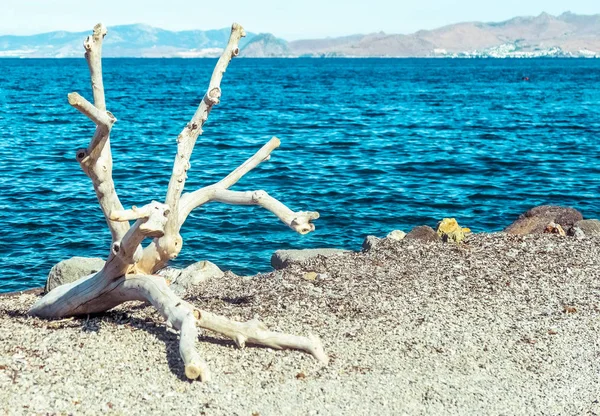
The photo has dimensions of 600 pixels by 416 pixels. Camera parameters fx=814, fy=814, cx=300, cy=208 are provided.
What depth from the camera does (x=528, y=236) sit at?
1584 centimetres

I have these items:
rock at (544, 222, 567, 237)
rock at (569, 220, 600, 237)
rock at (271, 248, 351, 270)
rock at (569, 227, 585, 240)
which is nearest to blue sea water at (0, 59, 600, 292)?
rock at (271, 248, 351, 270)

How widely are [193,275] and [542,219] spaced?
8137 mm

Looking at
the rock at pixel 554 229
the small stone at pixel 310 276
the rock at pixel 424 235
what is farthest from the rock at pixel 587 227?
the small stone at pixel 310 276

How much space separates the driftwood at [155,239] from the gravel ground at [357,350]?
224 mm

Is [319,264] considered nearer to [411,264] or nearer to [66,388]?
[411,264]

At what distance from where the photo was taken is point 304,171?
2997 centimetres

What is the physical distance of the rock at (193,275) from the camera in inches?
560

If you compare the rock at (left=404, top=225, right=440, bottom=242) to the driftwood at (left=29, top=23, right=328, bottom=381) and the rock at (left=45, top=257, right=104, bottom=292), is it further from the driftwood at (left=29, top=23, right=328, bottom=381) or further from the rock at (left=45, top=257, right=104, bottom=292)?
the rock at (left=45, top=257, right=104, bottom=292)

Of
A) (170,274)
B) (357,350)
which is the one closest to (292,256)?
(170,274)

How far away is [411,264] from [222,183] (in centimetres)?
414

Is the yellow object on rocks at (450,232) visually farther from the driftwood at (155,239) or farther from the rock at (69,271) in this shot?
the rock at (69,271)

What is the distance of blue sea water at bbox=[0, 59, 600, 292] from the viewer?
20422 mm

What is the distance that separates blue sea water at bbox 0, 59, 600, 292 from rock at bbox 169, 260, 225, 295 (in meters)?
2.69

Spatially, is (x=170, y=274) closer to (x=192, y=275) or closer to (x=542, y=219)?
(x=192, y=275)
